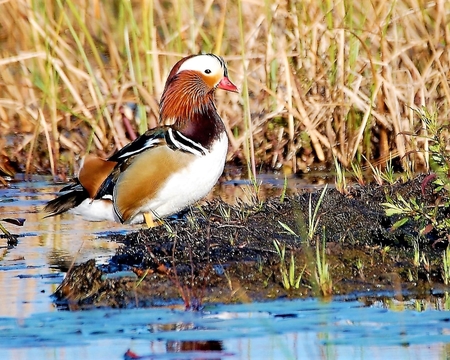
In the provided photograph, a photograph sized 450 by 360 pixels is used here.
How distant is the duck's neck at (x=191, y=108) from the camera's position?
6398 mm

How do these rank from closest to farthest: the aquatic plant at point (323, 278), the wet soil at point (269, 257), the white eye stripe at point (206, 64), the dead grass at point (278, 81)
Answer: the aquatic plant at point (323, 278) → the wet soil at point (269, 257) → the white eye stripe at point (206, 64) → the dead grass at point (278, 81)

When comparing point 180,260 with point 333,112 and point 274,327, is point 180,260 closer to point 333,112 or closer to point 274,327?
point 274,327

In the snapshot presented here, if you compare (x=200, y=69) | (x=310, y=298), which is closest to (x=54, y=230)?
(x=200, y=69)

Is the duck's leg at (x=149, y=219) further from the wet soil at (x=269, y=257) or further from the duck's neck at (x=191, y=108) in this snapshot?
the duck's neck at (x=191, y=108)

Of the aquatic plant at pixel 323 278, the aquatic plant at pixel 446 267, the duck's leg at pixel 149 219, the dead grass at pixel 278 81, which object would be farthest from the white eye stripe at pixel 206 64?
the aquatic plant at pixel 446 267

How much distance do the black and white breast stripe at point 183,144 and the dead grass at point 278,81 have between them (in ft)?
3.33

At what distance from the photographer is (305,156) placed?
830 centimetres

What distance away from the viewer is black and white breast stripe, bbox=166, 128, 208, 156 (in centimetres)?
614

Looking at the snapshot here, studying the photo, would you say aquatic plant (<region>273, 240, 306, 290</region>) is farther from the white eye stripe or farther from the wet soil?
the white eye stripe

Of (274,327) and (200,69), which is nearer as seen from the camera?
(274,327)

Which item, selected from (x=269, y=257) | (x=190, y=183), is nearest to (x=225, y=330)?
(x=269, y=257)

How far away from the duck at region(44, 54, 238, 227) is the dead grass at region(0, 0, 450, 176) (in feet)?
2.03

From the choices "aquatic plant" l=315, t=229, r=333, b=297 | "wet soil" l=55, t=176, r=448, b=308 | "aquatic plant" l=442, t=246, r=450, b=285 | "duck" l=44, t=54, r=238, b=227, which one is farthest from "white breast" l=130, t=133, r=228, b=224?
"aquatic plant" l=442, t=246, r=450, b=285

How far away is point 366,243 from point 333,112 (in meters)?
2.94
